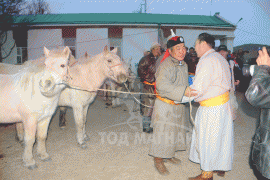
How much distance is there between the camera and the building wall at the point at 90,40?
13.9m

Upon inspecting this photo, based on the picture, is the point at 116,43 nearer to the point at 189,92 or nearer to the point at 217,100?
the point at 189,92

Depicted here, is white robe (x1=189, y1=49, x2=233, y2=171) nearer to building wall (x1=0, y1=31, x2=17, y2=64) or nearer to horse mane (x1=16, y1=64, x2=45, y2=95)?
horse mane (x1=16, y1=64, x2=45, y2=95)

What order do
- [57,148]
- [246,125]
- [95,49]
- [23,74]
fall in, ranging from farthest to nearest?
[95,49] < [246,125] < [57,148] < [23,74]

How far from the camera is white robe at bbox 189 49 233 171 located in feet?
8.03

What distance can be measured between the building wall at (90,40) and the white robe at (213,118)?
40.3ft

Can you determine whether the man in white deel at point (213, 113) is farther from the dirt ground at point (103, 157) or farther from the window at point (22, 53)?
the window at point (22, 53)

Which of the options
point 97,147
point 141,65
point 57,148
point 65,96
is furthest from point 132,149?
point 141,65

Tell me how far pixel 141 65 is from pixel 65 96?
Result: 2.20m

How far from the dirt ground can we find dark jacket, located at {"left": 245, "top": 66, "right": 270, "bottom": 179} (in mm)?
1548

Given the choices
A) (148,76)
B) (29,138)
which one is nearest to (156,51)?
(148,76)

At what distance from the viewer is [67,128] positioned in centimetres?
540

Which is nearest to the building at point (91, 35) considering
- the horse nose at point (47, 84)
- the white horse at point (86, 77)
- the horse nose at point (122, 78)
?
the white horse at point (86, 77)

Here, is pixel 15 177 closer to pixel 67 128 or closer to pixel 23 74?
pixel 23 74

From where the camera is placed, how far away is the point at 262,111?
1746 mm
